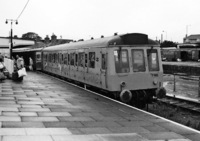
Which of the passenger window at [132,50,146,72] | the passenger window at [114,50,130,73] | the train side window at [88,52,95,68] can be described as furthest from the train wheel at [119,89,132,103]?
the train side window at [88,52,95,68]

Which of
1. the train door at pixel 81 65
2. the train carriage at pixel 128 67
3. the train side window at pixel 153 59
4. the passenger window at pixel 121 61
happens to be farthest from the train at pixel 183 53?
the passenger window at pixel 121 61

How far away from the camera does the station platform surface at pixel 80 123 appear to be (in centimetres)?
679

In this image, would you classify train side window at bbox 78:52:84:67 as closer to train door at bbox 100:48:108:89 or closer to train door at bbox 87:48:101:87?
train door at bbox 87:48:101:87

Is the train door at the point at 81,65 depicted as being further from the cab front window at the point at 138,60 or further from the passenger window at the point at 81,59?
the cab front window at the point at 138,60

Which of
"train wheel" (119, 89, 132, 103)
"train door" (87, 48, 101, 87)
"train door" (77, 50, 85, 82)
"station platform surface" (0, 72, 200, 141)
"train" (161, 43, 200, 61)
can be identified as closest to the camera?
"station platform surface" (0, 72, 200, 141)

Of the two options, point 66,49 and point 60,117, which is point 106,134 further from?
point 66,49

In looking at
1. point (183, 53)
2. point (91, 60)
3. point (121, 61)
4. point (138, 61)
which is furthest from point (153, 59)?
point (183, 53)

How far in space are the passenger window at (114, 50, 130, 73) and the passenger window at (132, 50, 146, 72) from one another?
0.36 m

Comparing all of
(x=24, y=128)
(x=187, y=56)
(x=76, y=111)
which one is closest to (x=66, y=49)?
(x=76, y=111)

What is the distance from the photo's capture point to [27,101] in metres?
11.5

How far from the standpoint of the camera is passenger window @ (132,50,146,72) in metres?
13.2

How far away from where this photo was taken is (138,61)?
526 inches

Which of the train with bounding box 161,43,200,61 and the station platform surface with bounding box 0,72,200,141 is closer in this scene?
the station platform surface with bounding box 0,72,200,141

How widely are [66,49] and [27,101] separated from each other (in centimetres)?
961
